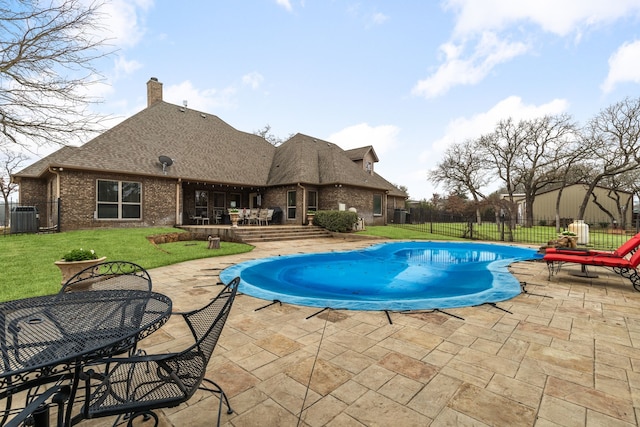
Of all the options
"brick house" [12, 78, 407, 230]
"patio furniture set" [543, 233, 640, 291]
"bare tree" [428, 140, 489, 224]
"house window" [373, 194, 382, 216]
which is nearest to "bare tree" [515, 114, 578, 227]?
"bare tree" [428, 140, 489, 224]

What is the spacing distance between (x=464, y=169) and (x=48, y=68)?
106ft

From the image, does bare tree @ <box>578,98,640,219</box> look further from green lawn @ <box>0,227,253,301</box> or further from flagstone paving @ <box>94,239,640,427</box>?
green lawn @ <box>0,227,253,301</box>

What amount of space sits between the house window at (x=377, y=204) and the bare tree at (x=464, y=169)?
1361 cm

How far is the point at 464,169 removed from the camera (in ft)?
99.7

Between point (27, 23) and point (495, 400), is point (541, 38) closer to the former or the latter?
point (495, 400)

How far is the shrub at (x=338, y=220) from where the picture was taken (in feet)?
52.8

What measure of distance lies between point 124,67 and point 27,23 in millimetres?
1762

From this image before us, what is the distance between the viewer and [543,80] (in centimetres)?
1476

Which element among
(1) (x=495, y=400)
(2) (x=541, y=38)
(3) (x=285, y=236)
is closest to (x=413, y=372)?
(1) (x=495, y=400)

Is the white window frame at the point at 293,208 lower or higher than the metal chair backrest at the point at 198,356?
higher

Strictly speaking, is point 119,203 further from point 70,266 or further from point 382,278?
point 382,278

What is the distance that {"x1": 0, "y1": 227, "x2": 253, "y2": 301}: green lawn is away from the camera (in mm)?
5501

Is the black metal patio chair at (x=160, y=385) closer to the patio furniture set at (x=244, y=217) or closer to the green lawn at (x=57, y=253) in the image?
the green lawn at (x=57, y=253)

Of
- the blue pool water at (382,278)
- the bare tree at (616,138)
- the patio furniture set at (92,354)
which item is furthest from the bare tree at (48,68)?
the bare tree at (616,138)
